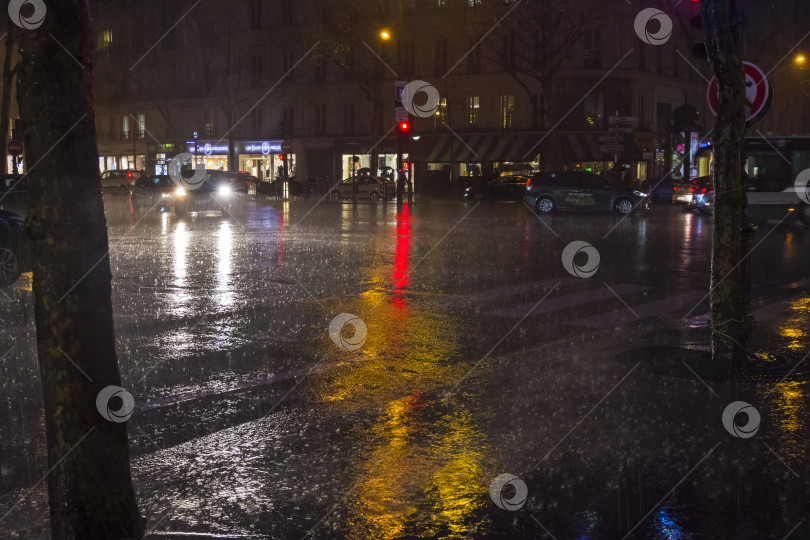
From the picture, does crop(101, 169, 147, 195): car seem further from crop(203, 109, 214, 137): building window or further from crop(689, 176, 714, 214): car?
crop(689, 176, 714, 214): car

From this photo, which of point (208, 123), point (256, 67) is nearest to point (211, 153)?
point (208, 123)

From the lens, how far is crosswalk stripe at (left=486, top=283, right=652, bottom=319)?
9664mm

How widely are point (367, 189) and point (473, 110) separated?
1095 centimetres

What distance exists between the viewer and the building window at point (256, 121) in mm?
66250

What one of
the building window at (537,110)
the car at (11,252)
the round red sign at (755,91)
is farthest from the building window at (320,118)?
the round red sign at (755,91)

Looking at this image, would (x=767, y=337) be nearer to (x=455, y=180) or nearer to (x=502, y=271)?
(x=502, y=271)

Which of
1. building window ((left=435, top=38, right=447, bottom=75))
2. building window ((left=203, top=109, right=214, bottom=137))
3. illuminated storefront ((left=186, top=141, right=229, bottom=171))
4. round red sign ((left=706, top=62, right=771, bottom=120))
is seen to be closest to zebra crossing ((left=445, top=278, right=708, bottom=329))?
round red sign ((left=706, top=62, right=771, bottom=120))

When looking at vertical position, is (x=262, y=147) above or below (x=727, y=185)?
below

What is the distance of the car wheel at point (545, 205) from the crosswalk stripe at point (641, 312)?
20.5 m

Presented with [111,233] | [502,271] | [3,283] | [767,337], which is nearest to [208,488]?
[767,337]

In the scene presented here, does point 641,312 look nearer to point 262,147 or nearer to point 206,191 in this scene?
point 206,191

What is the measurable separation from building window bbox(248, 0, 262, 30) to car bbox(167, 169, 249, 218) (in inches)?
885

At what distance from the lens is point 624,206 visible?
30.3 meters

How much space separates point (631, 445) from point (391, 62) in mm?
53678
